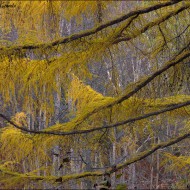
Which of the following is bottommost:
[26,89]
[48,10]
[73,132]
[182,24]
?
[73,132]

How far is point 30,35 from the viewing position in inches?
113

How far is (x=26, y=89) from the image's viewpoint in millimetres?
3236

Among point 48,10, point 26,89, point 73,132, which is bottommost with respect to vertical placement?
point 73,132

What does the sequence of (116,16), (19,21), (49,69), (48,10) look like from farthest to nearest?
(49,69)
(116,16)
(19,21)
(48,10)

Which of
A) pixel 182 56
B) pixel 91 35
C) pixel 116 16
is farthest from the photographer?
pixel 182 56

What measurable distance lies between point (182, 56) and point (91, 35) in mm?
936

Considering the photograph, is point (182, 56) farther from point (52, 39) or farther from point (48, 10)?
point (48, 10)

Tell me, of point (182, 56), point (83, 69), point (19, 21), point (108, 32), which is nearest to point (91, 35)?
point (108, 32)

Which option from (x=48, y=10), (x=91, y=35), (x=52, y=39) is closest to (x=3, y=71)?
(x=52, y=39)

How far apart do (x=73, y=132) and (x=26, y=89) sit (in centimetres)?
58

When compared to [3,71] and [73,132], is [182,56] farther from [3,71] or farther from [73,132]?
[3,71]

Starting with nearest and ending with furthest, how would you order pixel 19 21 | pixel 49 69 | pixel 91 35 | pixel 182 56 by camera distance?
1. pixel 19 21
2. pixel 91 35
3. pixel 49 69
4. pixel 182 56

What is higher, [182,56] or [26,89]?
[182,56]

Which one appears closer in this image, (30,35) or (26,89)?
(30,35)
